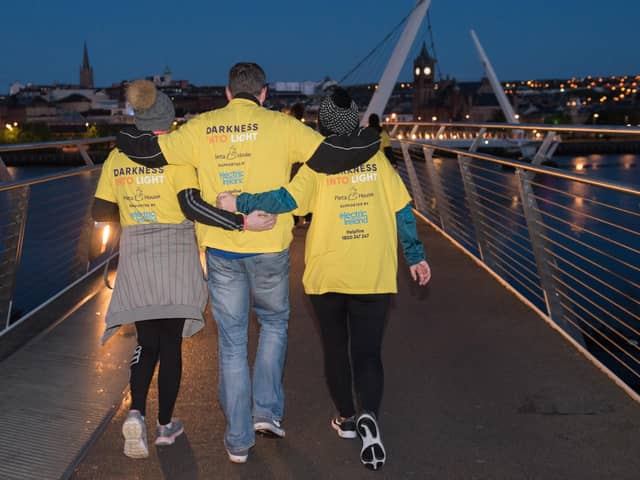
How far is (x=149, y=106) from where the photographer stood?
123 inches

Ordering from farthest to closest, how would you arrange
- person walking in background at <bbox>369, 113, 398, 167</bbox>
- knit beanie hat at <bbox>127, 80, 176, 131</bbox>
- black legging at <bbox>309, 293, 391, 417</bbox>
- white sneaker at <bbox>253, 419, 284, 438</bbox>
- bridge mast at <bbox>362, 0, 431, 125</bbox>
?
bridge mast at <bbox>362, 0, 431, 125</bbox>, person walking in background at <bbox>369, 113, 398, 167</bbox>, white sneaker at <bbox>253, 419, 284, 438</bbox>, black legging at <bbox>309, 293, 391, 417</bbox>, knit beanie hat at <bbox>127, 80, 176, 131</bbox>

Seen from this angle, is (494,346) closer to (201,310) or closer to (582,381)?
(582,381)

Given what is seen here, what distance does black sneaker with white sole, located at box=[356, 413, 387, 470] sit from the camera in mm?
3084

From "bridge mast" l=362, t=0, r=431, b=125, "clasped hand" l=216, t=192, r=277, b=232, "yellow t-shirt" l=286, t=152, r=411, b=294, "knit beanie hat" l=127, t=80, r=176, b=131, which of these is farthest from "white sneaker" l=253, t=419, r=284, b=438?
"bridge mast" l=362, t=0, r=431, b=125

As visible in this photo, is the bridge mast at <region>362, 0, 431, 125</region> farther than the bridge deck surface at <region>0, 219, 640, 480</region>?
Yes

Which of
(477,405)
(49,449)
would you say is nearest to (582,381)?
(477,405)

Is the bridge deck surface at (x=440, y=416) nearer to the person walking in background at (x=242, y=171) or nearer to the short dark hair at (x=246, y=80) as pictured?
the person walking in background at (x=242, y=171)

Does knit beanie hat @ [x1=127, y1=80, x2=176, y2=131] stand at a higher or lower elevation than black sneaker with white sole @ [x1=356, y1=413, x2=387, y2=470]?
higher

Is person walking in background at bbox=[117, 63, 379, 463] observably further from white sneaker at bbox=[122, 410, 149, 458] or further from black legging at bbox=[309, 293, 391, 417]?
white sneaker at bbox=[122, 410, 149, 458]

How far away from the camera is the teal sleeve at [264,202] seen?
2975 mm

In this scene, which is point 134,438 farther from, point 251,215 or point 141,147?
point 141,147

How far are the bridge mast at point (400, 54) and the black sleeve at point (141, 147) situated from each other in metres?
37.0

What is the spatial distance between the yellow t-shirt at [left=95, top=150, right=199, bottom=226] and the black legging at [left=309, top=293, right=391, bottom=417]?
701 millimetres

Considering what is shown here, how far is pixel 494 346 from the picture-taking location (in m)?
4.78
